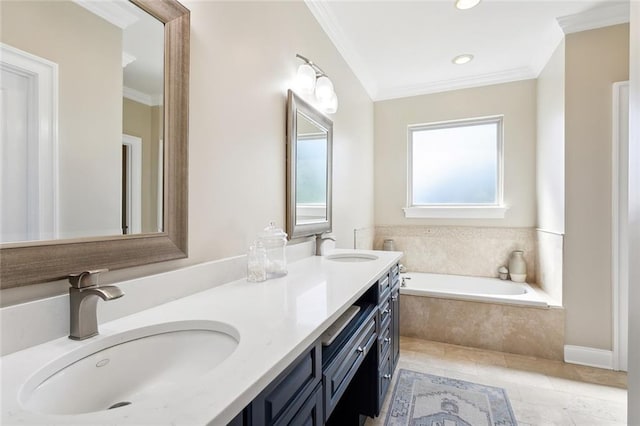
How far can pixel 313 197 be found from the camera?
6.68ft

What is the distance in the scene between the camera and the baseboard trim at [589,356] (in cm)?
225

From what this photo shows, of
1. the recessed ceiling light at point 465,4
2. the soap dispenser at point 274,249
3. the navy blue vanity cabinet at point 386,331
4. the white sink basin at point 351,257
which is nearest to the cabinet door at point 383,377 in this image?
the navy blue vanity cabinet at point 386,331

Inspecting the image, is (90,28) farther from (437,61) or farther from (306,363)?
(437,61)

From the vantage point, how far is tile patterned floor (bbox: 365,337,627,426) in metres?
1.75

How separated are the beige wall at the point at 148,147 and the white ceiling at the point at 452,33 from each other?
1547mm

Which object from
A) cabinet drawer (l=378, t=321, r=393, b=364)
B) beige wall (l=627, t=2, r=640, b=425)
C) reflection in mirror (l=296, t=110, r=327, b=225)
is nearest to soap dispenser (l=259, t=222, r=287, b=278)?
reflection in mirror (l=296, t=110, r=327, b=225)

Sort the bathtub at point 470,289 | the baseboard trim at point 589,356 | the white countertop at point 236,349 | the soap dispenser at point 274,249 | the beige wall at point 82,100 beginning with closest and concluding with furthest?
the white countertop at point 236,349
the beige wall at point 82,100
the soap dispenser at point 274,249
the baseboard trim at point 589,356
the bathtub at point 470,289

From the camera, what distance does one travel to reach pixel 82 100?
2.47 feet

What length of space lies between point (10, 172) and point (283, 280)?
94 cm

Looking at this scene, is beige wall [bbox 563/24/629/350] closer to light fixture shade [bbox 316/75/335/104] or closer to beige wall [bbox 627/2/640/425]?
beige wall [bbox 627/2/640/425]

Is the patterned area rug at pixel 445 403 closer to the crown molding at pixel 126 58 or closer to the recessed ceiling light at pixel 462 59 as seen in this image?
the crown molding at pixel 126 58

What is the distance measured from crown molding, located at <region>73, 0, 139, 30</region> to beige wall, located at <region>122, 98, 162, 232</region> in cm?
21

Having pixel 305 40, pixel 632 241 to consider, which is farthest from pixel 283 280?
pixel 305 40

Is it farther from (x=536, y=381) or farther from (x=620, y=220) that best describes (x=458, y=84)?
(x=536, y=381)
